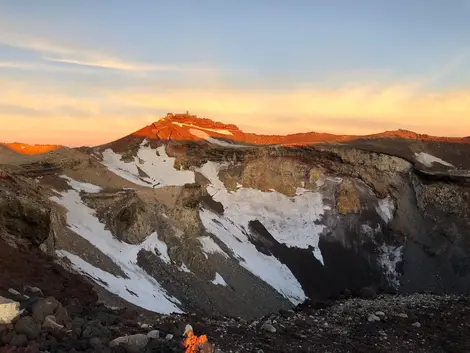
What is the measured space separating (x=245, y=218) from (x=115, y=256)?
1372cm

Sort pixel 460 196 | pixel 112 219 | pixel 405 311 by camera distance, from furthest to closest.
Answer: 1. pixel 460 196
2. pixel 112 219
3. pixel 405 311

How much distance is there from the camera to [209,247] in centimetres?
3141

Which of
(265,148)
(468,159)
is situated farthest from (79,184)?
(468,159)

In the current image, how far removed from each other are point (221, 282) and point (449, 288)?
16131mm

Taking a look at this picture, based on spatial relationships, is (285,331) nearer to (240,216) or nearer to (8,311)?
(8,311)

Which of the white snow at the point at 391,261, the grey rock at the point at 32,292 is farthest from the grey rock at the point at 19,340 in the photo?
the white snow at the point at 391,261

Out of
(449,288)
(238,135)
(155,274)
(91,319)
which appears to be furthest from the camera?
(238,135)

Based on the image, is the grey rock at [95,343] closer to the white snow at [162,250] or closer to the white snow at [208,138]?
the white snow at [162,250]

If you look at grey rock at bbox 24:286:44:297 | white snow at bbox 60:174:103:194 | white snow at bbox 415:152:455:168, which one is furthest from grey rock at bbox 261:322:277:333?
white snow at bbox 415:152:455:168

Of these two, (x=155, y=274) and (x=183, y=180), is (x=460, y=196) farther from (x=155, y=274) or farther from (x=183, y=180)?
(x=155, y=274)

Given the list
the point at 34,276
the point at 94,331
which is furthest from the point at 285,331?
the point at 34,276

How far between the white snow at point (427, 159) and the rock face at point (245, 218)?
130mm

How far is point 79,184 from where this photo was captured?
3003 cm

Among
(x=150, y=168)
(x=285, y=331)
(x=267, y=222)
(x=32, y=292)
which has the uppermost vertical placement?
(x=150, y=168)
